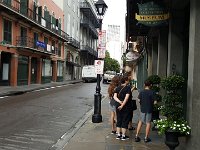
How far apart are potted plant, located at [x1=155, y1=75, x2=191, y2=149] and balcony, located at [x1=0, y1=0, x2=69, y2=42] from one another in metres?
23.3

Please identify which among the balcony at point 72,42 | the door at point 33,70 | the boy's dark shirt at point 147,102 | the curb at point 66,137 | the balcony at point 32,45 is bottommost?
the curb at point 66,137

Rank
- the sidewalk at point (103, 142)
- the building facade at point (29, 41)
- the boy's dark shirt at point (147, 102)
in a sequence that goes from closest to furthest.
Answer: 1. the sidewalk at point (103, 142)
2. the boy's dark shirt at point (147, 102)
3. the building facade at point (29, 41)

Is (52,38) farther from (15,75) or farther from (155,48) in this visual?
(155,48)

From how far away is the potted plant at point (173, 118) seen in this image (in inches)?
268

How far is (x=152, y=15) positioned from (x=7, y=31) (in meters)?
23.0

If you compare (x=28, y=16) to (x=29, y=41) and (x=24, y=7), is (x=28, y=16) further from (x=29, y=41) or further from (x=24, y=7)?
(x=29, y=41)

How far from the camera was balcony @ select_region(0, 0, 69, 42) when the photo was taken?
97.0 ft

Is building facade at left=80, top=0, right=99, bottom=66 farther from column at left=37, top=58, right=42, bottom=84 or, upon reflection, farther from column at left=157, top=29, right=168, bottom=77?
column at left=157, top=29, right=168, bottom=77

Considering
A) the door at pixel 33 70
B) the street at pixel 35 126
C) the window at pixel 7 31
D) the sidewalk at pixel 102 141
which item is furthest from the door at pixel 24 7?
the sidewalk at pixel 102 141

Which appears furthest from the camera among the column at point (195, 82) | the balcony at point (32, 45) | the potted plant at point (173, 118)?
the balcony at point (32, 45)

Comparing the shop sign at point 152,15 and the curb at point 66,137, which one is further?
the shop sign at point 152,15

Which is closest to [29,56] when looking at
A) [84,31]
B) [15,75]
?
[15,75]

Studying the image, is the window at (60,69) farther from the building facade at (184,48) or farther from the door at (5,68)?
the building facade at (184,48)

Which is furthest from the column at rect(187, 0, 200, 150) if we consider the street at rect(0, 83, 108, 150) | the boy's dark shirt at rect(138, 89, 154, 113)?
the street at rect(0, 83, 108, 150)
